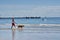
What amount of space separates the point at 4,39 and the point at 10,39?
1.87 feet

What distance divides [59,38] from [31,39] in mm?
Result: 2552

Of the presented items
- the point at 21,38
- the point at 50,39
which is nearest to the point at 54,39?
the point at 50,39

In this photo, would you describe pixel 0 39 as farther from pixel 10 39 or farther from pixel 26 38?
pixel 26 38

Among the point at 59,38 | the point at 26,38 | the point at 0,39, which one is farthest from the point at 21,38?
the point at 59,38

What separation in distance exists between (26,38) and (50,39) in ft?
7.26

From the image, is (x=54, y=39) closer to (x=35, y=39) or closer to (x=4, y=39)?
(x=35, y=39)

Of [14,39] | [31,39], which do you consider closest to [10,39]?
[14,39]

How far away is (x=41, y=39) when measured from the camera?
20.2 m

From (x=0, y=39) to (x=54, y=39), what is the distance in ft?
15.2

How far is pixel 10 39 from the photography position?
20.2 meters

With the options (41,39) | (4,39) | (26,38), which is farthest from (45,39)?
(4,39)

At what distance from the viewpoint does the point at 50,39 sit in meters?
20.1

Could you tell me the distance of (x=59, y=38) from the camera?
20.9 meters

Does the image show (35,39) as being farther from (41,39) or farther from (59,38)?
(59,38)
